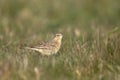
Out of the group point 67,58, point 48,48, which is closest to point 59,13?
point 48,48

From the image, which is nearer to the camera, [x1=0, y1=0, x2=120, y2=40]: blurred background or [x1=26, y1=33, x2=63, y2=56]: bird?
[x1=26, y1=33, x2=63, y2=56]: bird

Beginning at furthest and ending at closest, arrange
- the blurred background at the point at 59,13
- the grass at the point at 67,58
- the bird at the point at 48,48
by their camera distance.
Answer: the blurred background at the point at 59,13 → the bird at the point at 48,48 → the grass at the point at 67,58

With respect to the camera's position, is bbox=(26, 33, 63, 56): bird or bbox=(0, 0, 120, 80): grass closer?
bbox=(0, 0, 120, 80): grass

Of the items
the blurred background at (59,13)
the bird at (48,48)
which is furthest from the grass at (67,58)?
the blurred background at (59,13)

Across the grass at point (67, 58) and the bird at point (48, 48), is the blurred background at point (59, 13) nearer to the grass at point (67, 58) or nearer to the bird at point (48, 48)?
the grass at point (67, 58)

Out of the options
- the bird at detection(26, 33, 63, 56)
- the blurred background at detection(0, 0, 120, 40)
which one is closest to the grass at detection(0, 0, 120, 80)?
the bird at detection(26, 33, 63, 56)

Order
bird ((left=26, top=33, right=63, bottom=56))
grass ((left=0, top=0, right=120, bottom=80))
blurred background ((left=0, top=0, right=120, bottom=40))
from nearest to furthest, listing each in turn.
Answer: grass ((left=0, top=0, right=120, bottom=80))
bird ((left=26, top=33, right=63, bottom=56))
blurred background ((left=0, top=0, right=120, bottom=40))

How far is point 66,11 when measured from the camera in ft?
60.7

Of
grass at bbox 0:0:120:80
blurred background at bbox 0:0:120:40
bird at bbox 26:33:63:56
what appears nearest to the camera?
grass at bbox 0:0:120:80

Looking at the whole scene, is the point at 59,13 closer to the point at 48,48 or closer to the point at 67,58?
the point at 48,48

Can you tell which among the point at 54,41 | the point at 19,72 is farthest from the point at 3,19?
the point at 19,72

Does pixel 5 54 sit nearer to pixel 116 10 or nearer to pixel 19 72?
pixel 19 72

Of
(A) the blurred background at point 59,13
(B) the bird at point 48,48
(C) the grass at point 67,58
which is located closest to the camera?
(C) the grass at point 67,58

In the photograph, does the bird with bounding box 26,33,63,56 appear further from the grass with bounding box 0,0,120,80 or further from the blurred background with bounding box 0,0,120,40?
the blurred background with bounding box 0,0,120,40
